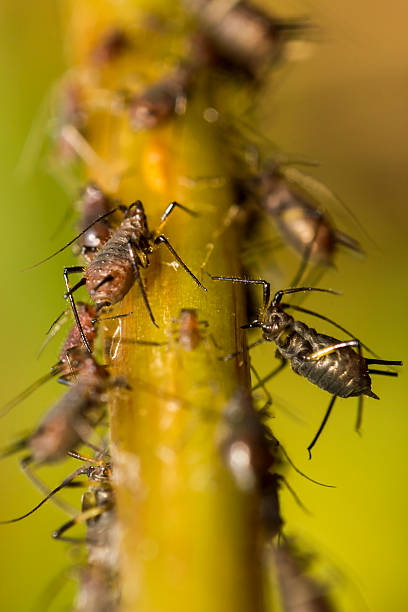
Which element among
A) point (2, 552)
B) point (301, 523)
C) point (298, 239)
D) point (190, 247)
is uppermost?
point (298, 239)

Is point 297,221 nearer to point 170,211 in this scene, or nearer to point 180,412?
point 170,211

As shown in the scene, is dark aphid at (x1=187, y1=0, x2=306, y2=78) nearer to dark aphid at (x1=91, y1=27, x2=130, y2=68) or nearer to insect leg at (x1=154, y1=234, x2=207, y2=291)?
dark aphid at (x1=91, y1=27, x2=130, y2=68)

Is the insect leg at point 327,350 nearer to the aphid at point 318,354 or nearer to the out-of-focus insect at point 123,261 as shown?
the aphid at point 318,354

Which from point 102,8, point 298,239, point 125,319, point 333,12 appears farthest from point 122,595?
point 333,12

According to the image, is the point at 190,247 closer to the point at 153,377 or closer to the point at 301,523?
the point at 153,377

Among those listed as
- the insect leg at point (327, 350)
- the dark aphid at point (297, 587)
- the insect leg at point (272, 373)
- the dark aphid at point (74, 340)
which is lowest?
the dark aphid at point (297, 587)

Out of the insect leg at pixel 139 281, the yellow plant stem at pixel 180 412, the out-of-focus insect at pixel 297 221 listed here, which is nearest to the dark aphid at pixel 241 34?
the out-of-focus insect at pixel 297 221

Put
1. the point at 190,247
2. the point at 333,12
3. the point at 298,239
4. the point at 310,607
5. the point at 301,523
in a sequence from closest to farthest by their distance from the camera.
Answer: the point at 310,607 < the point at 190,247 < the point at 301,523 < the point at 298,239 < the point at 333,12
